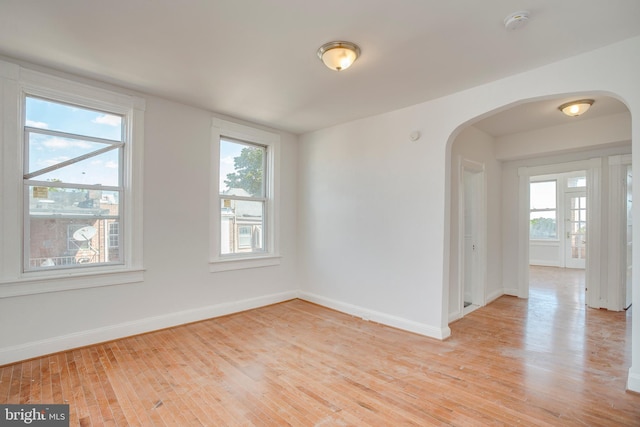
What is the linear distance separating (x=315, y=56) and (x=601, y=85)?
2393 millimetres

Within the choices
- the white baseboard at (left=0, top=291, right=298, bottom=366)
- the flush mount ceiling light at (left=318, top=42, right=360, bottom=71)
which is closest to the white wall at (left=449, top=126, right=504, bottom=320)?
the flush mount ceiling light at (left=318, top=42, right=360, bottom=71)

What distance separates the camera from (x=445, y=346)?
3.25 metres

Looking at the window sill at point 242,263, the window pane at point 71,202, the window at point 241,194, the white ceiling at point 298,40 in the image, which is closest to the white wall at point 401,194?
the white ceiling at point 298,40

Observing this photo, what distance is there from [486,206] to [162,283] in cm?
479

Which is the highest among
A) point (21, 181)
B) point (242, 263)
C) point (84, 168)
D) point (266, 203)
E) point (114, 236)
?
point (84, 168)

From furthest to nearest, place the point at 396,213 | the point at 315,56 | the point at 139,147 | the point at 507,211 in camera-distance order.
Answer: the point at 507,211
the point at 396,213
the point at 139,147
the point at 315,56

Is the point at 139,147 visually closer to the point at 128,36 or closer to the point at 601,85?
the point at 128,36

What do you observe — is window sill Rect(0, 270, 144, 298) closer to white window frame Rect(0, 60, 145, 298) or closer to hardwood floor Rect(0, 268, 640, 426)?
white window frame Rect(0, 60, 145, 298)

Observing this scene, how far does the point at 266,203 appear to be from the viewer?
4.89m

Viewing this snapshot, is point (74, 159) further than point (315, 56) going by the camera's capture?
Yes

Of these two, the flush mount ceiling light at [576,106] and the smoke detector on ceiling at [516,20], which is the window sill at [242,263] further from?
the flush mount ceiling light at [576,106]

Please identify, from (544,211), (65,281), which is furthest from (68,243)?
(544,211)

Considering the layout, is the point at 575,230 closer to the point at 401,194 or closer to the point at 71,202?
the point at 401,194

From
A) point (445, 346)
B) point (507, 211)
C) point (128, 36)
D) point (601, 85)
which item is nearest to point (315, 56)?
point (128, 36)
